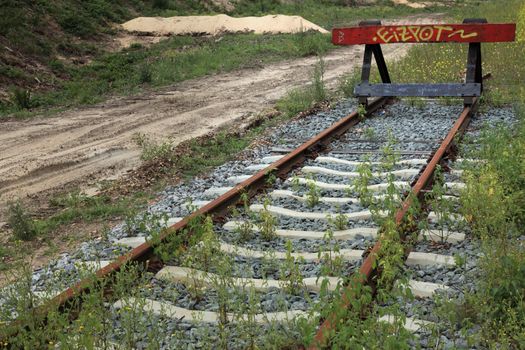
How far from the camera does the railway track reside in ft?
15.3

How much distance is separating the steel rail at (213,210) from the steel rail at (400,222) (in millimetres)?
1671

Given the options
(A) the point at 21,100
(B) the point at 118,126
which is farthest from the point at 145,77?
(B) the point at 118,126

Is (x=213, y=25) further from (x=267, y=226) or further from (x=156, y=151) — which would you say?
(x=267, y=226)

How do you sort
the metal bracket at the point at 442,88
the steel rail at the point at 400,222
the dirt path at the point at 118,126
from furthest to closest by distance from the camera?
the metal bracket at the point at 442,88 < the dirt path at the point at 118,126 < the steel rail at the point at 400,222

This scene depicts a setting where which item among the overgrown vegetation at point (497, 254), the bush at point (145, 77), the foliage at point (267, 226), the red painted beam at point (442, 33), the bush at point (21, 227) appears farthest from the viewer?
the bush at point (145, 77)

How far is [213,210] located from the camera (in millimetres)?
6887

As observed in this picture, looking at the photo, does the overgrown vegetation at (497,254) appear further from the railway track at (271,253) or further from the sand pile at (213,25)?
the sand pile at (213,25)

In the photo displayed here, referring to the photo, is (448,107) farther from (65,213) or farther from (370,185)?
(65,213)

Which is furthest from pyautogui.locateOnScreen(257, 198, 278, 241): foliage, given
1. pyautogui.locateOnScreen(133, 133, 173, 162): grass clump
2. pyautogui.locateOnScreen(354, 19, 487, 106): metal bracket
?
pyautogui.locateOnScreen(354, 19, 487, 106): metal bracket

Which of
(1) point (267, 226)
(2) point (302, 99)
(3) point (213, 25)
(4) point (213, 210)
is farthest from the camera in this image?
(3) point (213, 25)

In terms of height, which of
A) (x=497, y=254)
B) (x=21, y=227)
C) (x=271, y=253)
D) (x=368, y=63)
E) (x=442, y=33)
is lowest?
(x=21, y=227)

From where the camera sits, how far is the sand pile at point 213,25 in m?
25.7

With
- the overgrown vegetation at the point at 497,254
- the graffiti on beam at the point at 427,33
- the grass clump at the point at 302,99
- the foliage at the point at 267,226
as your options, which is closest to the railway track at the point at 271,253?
the foliage at the point at 267,226

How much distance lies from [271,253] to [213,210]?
1.37 metres
